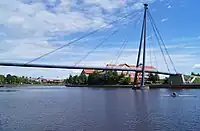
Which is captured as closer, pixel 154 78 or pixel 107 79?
pixel 154 78

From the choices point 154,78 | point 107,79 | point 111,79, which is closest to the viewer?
point 154,78

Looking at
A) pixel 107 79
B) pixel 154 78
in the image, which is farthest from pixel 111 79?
pixel 154 78

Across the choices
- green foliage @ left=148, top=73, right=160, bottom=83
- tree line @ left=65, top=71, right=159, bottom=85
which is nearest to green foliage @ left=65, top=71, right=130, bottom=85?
tree line @ left=65, top=71, right=159, bottom=85

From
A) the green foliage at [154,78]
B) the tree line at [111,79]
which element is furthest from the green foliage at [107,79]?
the green foliage at [154,78]

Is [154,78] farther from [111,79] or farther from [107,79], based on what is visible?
[107,79]

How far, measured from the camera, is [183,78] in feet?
303

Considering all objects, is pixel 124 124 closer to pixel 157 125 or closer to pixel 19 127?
pixel 157 125

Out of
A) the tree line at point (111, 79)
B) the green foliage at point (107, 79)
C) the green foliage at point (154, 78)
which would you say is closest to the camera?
the green foliage at point (154, 78)

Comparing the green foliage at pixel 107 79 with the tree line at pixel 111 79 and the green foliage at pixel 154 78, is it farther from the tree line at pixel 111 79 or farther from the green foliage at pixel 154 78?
the green foliage at pixel 154 78

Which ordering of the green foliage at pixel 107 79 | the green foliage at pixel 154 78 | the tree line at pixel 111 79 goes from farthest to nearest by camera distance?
the green foliage at pixel 107 79 → the tree line at pixel 111 79 → the green foliage at pixel 154 78

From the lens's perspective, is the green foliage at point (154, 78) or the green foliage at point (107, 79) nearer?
the green foliage at point (154, 78)

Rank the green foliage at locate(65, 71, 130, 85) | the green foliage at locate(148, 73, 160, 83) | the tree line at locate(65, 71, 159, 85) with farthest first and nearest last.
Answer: the green foliage at locate(65, 71, 130, 85), the tree line at locate(65, 71, 159, 85), the green foliage at locate(148, 73, 160, 83)

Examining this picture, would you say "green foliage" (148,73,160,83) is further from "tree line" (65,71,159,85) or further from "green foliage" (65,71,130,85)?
"green foliage" (65,71,130,85)

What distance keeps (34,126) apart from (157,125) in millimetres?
7829
